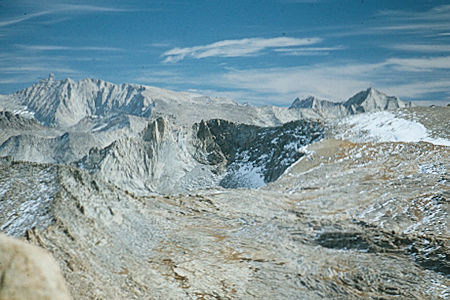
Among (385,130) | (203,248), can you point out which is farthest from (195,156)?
(203,248)

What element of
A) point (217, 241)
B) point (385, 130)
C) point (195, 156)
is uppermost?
point (385, 130)

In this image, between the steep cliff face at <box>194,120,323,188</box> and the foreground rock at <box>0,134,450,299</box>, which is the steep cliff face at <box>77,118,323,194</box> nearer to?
the steep cliff face at <box>194,120,323,188</box>

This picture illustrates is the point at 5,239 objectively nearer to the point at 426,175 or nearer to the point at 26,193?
the point at 26,193

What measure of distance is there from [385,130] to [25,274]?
89.5 meters

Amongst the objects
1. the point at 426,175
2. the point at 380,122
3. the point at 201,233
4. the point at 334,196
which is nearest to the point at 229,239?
the point at 201,233

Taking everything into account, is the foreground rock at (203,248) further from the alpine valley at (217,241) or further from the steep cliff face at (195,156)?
the steep cliff face at (195,156)

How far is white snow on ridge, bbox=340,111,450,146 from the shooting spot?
79625mm

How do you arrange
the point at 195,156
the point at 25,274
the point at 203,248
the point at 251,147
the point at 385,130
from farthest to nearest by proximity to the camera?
the point at 195,156 < the point at 251,147 < the point at 385,130 < the point at 203,248 < the point at 25,274

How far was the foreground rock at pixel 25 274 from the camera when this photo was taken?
17.3 ft

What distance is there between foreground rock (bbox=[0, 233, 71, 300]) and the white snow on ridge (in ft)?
260

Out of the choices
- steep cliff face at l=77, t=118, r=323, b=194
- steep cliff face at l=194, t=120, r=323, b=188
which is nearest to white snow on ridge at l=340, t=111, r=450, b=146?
steep cliff face at l=194, t=120, r=323, b=188

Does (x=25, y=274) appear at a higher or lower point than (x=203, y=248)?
higher

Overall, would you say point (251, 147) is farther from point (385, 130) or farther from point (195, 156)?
point (385, 130)

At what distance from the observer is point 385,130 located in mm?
87125
